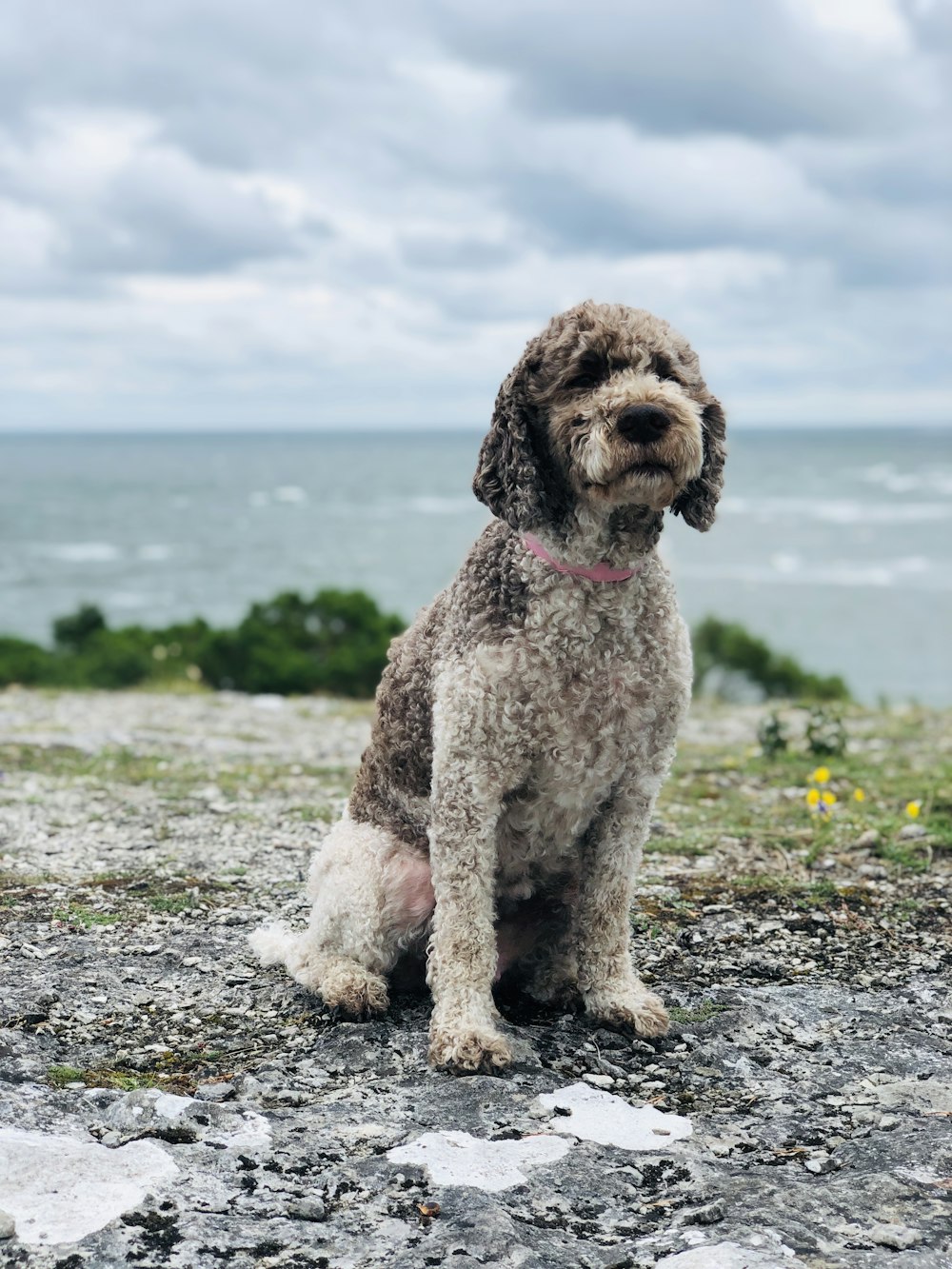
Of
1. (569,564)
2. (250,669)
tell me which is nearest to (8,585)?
(250,669)

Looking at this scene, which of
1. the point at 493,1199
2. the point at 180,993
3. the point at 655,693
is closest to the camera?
the point at 493,1199

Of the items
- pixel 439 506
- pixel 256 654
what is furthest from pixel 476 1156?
pixel 439 506

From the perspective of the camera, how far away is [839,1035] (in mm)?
4656

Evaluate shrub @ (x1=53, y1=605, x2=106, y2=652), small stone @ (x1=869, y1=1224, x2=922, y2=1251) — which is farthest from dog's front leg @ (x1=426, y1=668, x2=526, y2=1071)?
shrub @ (x1=53, y1=605, x2=106, y2=652)

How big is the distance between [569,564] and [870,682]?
27.6 meters

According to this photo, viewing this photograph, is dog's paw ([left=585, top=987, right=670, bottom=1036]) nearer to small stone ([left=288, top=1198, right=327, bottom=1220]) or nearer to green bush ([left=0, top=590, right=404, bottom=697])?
small stone ([left=288, top=1198, right=327, bottom=1220])

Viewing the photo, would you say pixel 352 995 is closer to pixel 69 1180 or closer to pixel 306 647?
pixel 69 1180

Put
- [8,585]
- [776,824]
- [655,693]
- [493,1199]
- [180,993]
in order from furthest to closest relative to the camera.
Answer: [8,585] < [776,824] < [180,993] < [655,693] < [493,1199]

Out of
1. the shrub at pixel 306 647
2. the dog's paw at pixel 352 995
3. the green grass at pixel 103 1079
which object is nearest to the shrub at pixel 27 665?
the shrub at pixel 306 647

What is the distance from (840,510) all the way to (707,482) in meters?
70.3

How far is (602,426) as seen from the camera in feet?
13.3

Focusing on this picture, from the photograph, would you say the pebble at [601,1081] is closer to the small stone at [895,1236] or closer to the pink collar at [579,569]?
the small stone at [895,1236]

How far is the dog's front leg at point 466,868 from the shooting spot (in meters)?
4.35

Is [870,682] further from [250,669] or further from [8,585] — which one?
[8,585]
